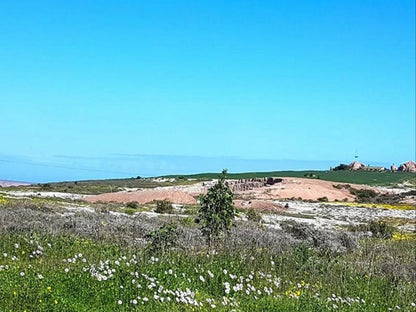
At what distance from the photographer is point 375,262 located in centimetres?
1305

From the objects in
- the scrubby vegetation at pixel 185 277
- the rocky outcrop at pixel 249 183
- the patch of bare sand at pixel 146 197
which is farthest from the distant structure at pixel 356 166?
the scrubby vegetation at pixel 185 277

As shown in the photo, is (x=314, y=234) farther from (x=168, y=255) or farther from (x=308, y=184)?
(x=308, y=184)

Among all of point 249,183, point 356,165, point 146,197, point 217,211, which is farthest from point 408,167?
point 217,211

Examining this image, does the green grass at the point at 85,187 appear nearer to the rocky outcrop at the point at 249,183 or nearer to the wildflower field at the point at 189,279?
the rocky outcrop at the point at 249,183

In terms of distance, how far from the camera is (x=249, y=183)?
3831 inches

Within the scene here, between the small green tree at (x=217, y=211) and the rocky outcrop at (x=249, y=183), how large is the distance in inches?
3049

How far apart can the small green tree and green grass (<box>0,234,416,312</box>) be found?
6.09ft

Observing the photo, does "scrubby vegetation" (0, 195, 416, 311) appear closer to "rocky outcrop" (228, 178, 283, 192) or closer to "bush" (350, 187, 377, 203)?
"bush" (350, 187, 377, 203)

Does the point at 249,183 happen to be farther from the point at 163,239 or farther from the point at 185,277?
the point at 185,277

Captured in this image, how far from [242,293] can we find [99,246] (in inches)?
173

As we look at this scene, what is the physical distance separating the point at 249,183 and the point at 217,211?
83.4m

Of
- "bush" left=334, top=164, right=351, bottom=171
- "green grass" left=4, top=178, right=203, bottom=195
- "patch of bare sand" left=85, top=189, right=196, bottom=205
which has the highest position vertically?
"bush" left=334, top=164, right=351, bottom=171

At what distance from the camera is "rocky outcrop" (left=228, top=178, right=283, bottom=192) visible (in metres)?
93.1

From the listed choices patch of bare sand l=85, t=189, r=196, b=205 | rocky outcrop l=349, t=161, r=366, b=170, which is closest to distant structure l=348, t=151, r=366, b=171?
rocky outcrop l=349, t=161, r=366, b=170
